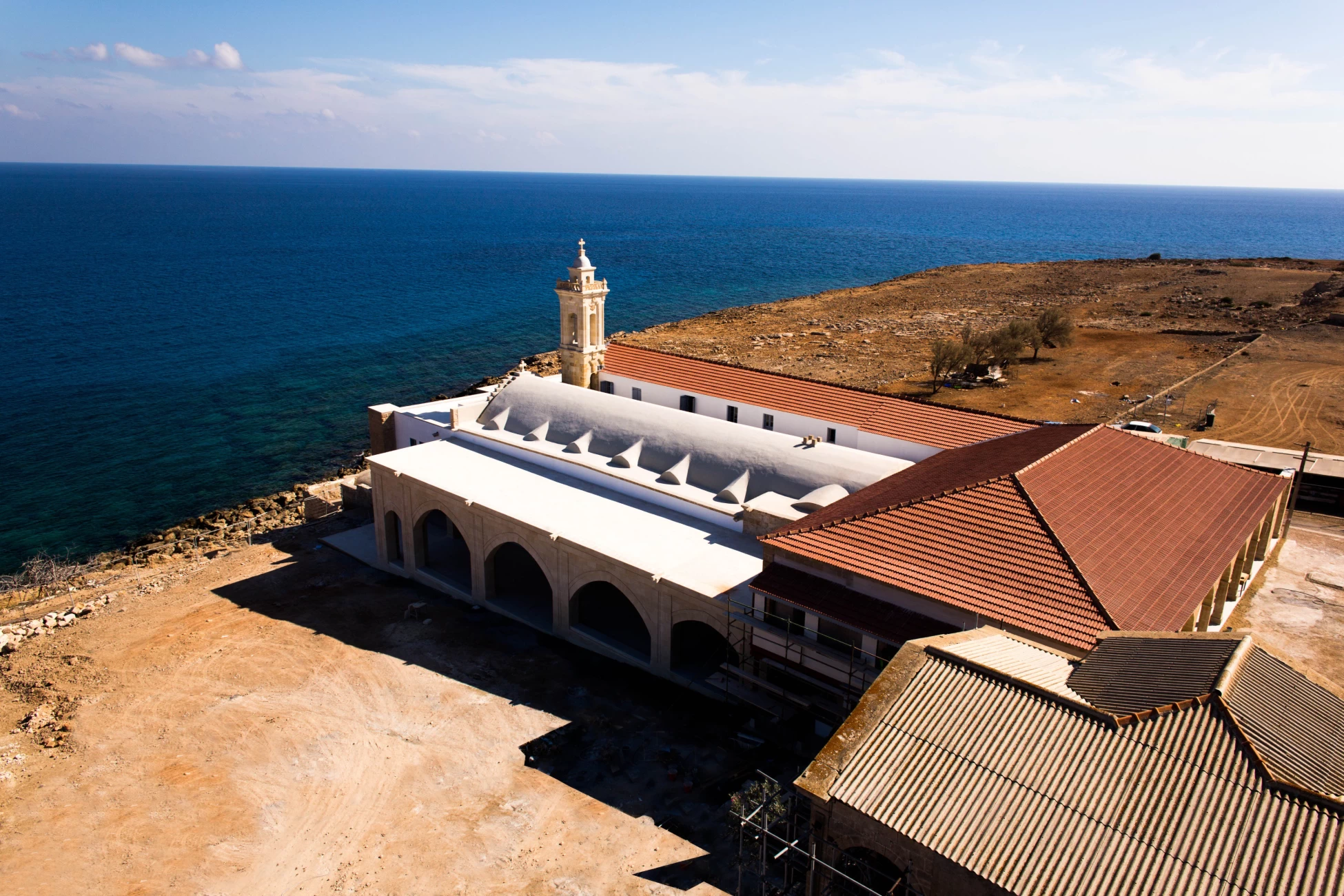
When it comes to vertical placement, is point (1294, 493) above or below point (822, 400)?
below

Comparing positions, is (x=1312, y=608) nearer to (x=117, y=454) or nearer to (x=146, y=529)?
(x=146, y=529)

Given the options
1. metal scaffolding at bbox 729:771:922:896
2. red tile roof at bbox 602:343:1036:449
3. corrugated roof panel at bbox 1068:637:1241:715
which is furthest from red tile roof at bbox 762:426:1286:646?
metal scaffolding at bbox 729:771:922:896

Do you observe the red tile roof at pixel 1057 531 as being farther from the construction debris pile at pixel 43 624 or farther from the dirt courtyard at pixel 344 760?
the construction debris pile at pixel 43 624

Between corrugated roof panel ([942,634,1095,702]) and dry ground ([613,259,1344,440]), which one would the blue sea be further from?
corrugated roof panel ([942,634,1095,702])

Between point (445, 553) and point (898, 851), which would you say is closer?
point (898, 851)

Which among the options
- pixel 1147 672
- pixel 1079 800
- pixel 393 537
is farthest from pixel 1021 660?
pixel 393 537

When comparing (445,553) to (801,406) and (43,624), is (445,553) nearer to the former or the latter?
(43,624)

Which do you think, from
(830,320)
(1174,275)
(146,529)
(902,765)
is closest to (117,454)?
(146,529)
